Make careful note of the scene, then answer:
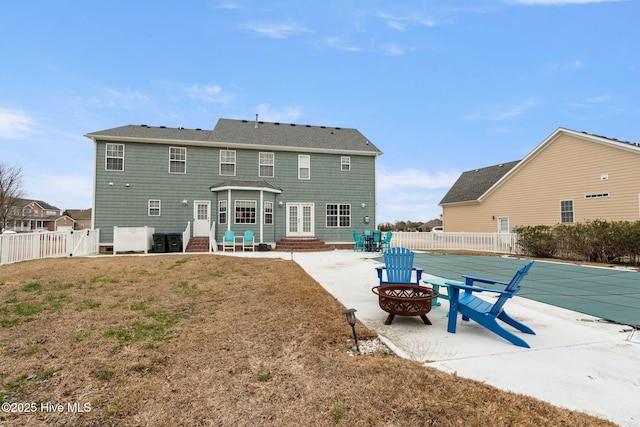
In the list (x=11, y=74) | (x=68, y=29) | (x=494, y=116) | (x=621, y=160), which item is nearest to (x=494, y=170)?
(x=494, y=116)

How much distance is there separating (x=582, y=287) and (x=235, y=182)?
602 inches

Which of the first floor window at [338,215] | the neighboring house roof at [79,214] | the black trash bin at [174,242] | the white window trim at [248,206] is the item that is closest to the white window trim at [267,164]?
the white window trim at [248,206]

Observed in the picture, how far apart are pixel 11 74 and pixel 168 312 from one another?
16.4 metres

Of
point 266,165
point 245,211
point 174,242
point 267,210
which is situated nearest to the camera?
point 174,242

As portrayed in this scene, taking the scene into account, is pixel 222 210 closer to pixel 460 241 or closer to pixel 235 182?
pixel 235 182

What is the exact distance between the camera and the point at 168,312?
16.6 ft

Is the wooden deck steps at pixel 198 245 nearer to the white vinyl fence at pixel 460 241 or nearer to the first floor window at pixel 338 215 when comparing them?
the first floor window at pixel 338 215

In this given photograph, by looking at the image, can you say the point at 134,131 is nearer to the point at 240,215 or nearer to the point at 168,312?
the point at 240,215

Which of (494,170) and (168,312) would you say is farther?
(494,170)

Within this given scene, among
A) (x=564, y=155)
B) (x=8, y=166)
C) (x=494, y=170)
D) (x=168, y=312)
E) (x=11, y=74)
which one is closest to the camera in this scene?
(x=168, y=312)

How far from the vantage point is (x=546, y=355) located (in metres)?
3.34

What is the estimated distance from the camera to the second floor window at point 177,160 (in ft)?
55.5

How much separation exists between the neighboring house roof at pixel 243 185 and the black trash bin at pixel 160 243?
3.72m

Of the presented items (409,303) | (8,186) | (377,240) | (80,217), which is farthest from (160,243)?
(80,217)
